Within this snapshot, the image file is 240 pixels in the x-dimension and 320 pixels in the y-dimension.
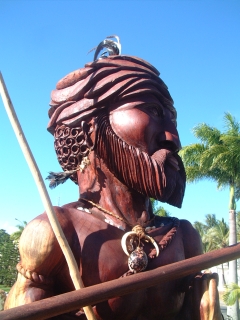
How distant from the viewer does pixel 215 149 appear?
47.0 feet

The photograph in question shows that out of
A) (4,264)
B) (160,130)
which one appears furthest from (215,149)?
(160,130)

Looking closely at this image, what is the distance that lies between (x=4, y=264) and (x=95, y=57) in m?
17.7

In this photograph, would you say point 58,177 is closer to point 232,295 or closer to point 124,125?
point 124,125

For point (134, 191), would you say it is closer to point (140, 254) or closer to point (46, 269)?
point (140, 254)

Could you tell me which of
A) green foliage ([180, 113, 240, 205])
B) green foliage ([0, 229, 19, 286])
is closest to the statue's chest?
green foliage ([180, 113, 240, 205])

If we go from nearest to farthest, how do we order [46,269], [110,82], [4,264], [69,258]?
[69,258] → [46,269] → [110,82] → [4,264]

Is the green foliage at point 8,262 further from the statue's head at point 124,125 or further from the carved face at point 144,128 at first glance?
the carved face at point 144,128

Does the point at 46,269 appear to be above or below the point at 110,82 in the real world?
below

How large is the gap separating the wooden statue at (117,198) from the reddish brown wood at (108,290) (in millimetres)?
320

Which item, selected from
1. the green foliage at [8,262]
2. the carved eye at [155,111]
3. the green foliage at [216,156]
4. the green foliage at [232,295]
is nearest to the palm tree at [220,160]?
the green foliage at [216,156]

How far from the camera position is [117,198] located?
2.30m

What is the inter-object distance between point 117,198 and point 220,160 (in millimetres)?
12352

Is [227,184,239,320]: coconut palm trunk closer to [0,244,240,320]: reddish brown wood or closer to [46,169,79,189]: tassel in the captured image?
[46,169,79,189]: tassel

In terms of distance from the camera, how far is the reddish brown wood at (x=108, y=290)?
1.36 m
